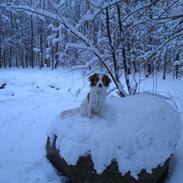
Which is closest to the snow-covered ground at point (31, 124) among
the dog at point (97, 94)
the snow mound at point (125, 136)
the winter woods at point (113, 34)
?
the snow mound at point (125, 136)

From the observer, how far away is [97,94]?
486 cm

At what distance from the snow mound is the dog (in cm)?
17

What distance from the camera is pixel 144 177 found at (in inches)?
166

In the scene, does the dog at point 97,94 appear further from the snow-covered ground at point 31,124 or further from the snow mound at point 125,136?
the snow-covered ground at point 31,124

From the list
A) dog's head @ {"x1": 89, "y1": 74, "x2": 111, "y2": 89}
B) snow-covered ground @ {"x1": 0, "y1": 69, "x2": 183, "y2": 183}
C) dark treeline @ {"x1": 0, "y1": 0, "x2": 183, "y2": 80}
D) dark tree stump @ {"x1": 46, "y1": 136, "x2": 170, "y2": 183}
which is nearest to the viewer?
dark tree stump @ {"x1": 46, "y1": 136, "x2": 170, "y2": 183}

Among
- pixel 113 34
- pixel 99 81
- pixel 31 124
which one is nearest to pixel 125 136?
pixel 99 81

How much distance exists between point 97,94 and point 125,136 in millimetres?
964

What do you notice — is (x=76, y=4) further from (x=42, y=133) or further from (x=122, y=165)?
(x=122, y=165)

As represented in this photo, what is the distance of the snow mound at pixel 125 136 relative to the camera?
13.9ft

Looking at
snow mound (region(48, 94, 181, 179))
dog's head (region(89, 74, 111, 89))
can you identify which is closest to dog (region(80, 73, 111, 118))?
dog's head (region(89, 74, 111, 89))

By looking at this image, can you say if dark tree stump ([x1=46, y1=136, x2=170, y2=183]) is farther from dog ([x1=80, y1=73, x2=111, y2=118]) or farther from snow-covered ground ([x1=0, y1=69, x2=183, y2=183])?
dog ([x1=80, y1=73, x2=111, y2=118])

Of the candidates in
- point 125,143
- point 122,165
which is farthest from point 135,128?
point 122,165

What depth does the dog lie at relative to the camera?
4805 mm

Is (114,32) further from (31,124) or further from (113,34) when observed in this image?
(31,124)
